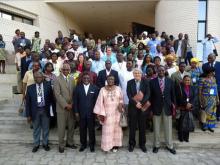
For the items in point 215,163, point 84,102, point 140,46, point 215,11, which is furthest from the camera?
point 215,11

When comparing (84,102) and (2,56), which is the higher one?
(2,56)

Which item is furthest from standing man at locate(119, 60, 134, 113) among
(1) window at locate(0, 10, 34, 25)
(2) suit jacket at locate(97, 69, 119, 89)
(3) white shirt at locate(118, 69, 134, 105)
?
(1) window at locate(0, 10, 34, 25)

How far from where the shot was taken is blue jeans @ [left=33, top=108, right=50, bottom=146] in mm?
6413

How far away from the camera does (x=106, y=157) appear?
6148mm

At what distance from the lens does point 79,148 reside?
→ 6.66 metres

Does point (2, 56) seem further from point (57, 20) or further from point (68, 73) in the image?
point (57, 20)

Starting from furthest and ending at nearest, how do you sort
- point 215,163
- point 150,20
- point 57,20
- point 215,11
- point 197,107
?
point 150,20, point 57,20, point 215,11, point 197,107, point 215,163

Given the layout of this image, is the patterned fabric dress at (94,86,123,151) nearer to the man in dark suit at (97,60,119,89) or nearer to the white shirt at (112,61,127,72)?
the man in dark suit at (97,60,119,89)

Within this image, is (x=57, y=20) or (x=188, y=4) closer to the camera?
(x=188, y=4)

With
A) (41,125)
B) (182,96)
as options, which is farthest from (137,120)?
(41,125)

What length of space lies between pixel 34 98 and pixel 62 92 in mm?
661

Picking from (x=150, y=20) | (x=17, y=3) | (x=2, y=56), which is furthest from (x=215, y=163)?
(x=150, y=20)

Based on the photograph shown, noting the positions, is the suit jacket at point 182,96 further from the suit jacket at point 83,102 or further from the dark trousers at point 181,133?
the suit jacket at point 83,102

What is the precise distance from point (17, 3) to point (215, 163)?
1284 cm
